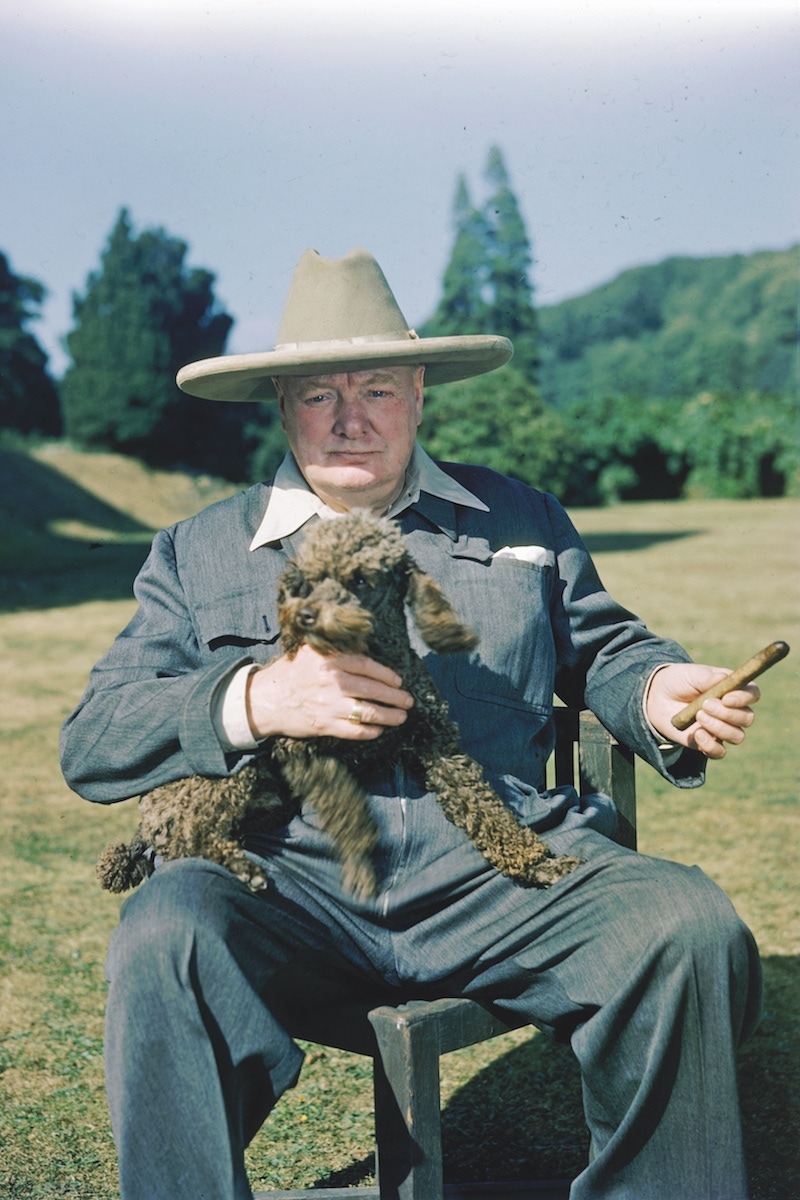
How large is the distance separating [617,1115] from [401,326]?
6.99 feet

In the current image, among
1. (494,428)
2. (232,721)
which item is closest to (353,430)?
(232,721)

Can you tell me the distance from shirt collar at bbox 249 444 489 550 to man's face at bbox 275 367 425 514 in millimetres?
57

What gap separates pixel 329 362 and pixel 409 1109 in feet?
6.10

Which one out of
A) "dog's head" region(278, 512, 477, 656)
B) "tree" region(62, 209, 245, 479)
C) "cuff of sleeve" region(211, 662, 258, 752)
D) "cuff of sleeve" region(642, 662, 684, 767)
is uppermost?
"tree" region(62, 209, 245, 479)

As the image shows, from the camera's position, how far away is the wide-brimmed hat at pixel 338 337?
3.09 m

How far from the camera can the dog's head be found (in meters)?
2.51

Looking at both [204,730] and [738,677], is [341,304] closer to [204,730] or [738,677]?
[204,730]

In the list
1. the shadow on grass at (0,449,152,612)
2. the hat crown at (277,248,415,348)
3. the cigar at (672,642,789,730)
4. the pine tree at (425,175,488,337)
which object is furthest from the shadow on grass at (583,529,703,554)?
the cigar at (672,642,789,730)

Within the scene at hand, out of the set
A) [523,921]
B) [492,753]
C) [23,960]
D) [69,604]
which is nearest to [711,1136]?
[523,921]

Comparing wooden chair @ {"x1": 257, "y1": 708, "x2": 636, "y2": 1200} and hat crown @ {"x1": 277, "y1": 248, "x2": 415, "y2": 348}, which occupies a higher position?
hat crown @ {"x1": 277, "y1": 248, "x2": 415, "y2": 348}

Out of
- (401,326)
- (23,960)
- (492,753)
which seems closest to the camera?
(492,753)

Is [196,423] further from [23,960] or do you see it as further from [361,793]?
[361,793]

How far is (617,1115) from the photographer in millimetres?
2637

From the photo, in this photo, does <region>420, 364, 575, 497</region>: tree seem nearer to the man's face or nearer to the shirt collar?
the shirt collar
